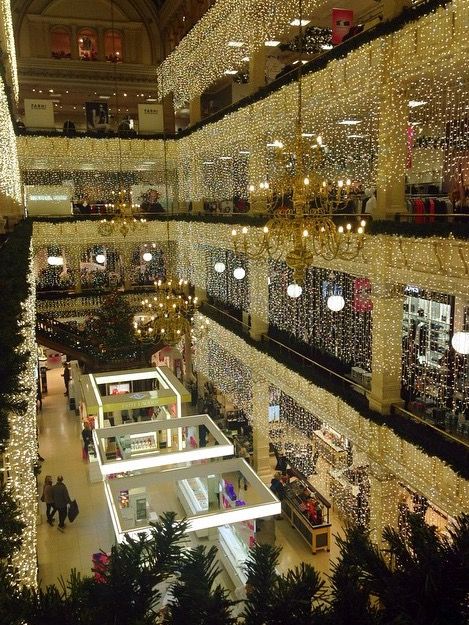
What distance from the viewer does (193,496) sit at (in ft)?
37.3

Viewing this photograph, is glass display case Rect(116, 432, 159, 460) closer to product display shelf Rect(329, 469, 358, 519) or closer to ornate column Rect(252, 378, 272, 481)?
ornate column Rect(252, 378, 272, 481)

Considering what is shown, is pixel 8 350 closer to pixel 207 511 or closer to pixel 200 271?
pixel 207 511

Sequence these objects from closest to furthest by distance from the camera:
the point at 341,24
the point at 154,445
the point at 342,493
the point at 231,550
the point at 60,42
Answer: the point at 231,550
the point at 342,493
the point at 341,24
the point at 154,445
the point at 60,42

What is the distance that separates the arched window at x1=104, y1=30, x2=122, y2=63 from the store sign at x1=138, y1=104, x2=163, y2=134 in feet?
13.9

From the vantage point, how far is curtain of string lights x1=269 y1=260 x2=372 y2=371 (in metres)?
11.9

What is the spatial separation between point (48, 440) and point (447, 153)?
12.9 meters

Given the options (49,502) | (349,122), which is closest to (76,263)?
(49,502)

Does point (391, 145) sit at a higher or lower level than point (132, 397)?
higher

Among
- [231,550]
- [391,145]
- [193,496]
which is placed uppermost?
[391,145]

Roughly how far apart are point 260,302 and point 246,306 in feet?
7.50

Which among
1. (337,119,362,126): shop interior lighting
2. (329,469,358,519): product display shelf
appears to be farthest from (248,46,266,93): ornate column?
(329,469,358,519): product display shelf

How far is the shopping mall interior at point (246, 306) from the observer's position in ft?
8.05

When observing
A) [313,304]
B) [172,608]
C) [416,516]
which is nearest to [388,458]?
[313,304]

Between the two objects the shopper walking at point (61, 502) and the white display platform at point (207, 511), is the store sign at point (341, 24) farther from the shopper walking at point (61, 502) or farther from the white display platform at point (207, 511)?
the shopper walking at point (61, 502)
